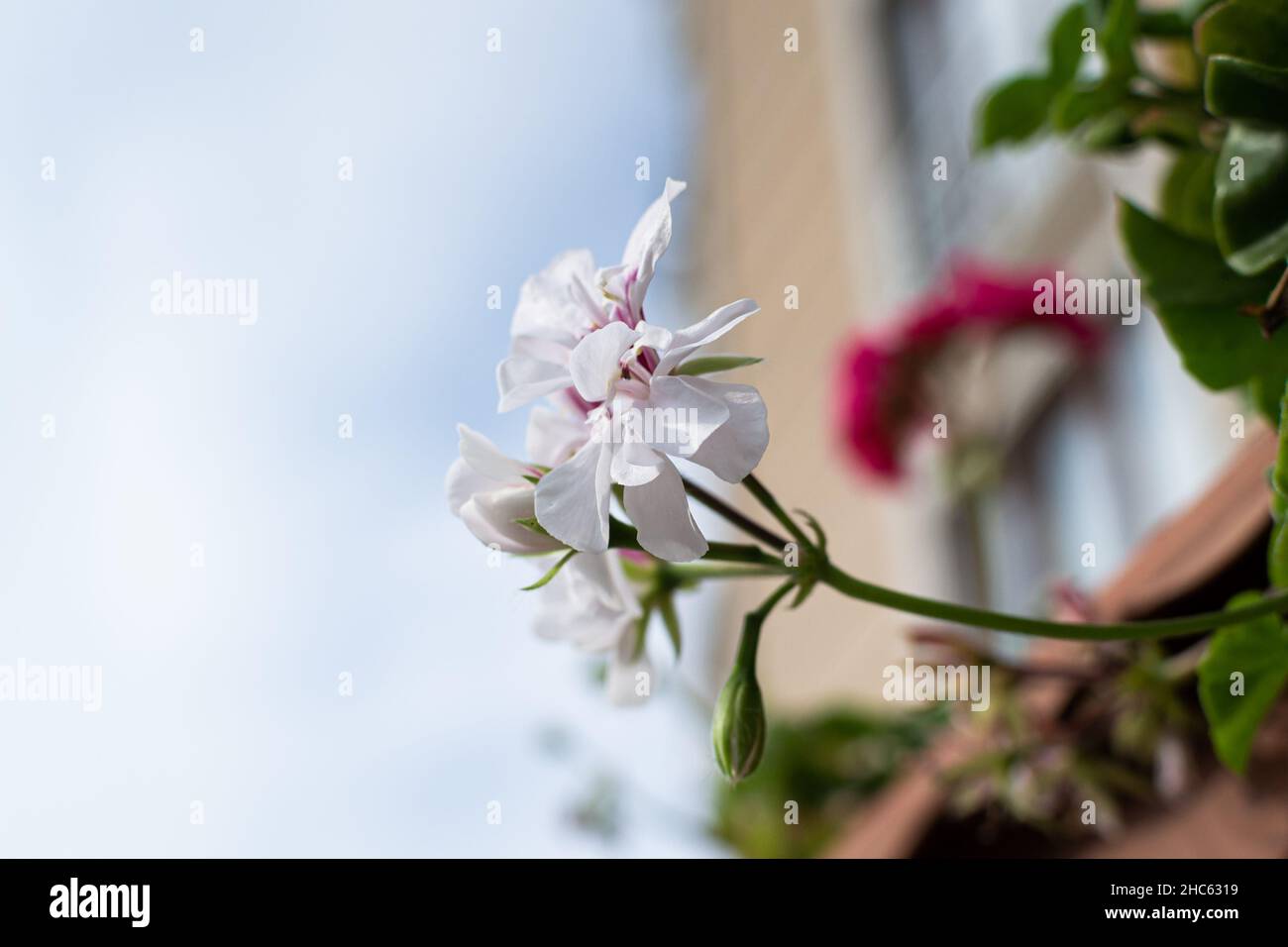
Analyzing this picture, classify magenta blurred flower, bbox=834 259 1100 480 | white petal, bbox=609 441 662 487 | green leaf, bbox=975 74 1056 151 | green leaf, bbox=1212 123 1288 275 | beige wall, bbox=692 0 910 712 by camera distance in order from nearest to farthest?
white petal, bbox=609 441 662 487
green leaf, bbox=1212 123 1288 275
green leaf, bbox=975 74 1056 151
magenta blurred flower, bbox=834 259 1100 480
beige wall, bbox=692 0 910 712

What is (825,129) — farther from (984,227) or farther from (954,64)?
(984,227)

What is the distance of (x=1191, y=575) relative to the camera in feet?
1.96

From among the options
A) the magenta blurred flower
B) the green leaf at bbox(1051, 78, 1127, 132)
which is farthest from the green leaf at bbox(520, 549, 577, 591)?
the magenta blurred flower

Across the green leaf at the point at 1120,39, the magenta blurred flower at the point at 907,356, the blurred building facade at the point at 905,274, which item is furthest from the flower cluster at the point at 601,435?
the magenta blurred flower at the point at 907,356

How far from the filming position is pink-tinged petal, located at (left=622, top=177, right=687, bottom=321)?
1.26ft

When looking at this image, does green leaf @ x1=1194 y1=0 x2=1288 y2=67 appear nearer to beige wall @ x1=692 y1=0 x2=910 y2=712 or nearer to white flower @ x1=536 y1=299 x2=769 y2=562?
white flower @ x1=536 y1=299 x2=769 y2=562

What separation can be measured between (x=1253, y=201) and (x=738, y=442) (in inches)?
9.4

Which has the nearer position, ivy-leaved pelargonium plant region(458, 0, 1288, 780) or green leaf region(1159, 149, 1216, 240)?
ivy-leaved pelargonium plant region(458, 0, 1288, 780)

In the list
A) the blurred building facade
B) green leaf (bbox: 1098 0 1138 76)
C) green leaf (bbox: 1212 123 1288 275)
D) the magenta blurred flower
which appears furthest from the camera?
the blurred building facade

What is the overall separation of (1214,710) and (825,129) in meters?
3.26

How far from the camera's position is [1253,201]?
A: 1.49 feet

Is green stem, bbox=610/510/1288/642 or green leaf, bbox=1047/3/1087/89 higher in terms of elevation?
green leaf, bbox=1047/3/1087/89

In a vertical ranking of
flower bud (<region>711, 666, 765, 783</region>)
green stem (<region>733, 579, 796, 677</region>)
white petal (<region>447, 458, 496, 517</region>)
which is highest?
white petal (<region>447, 458, 496, 517</region>)
